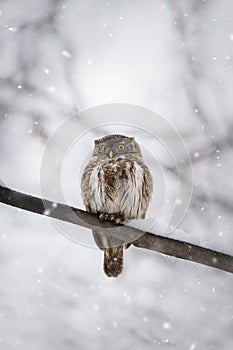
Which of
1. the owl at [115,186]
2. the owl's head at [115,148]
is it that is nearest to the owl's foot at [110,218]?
the owl at [115,186]

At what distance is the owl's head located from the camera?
165 inches

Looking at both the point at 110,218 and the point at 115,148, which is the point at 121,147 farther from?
the point at 110,218

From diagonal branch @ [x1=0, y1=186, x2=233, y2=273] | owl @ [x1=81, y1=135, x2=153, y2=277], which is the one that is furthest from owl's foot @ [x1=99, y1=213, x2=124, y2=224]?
diagonal branch @ [x1=0, y1=186, x2=233, y2=273]

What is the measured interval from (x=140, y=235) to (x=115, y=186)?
1399 mm

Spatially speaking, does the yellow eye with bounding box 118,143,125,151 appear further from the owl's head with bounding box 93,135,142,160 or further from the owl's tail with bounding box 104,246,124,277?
the owl's tail with bounding box 104,246,124,277

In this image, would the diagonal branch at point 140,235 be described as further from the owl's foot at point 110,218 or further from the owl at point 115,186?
the owl at point 115,186

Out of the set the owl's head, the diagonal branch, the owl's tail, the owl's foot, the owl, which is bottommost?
the owl's tail

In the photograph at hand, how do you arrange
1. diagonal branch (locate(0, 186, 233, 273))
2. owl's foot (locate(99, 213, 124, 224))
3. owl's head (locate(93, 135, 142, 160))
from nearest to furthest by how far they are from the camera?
diagonal branch (locate(0, 186, 233, 273)) → owl's foot (locate(99, 213, 124, 224)) → owl's head (locate(93, 135, 142, 160))

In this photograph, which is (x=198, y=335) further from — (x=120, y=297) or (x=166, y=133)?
(x=166, y=133)

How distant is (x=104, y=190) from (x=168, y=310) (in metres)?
4.65

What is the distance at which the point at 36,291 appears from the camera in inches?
353

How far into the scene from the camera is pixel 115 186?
13.3ft

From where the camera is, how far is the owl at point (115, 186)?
3979 mm

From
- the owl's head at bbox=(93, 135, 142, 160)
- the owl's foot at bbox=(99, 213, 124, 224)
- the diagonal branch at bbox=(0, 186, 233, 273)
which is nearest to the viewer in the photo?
the diagonal branch at bbox=(0, 186, 233, 273)
